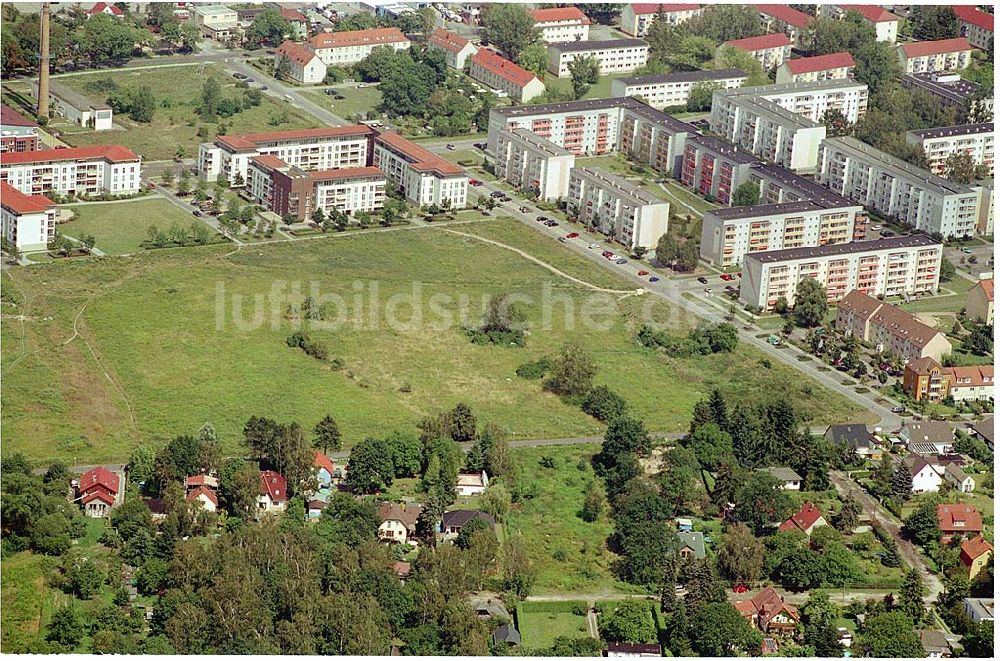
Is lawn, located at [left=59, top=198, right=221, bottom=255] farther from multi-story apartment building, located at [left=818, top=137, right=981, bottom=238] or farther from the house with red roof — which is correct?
multi-story apartment building, located at [left=818, top=137, right=981, bottom=238]

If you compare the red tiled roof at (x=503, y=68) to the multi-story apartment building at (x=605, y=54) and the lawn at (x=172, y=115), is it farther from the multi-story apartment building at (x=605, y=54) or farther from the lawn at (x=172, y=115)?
the lawn at (x=172, y=115)

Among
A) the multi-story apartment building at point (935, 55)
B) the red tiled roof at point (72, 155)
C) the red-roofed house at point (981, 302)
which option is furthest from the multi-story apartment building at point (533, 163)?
the multi-story apartment building at point (935, 55)

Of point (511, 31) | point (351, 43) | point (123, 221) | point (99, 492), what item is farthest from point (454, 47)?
point (99, 492)

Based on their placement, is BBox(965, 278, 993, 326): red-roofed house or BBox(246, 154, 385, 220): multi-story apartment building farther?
BBox(246, 154, 385, 220): multi-story apartment building

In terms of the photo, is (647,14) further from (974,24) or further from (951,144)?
(951,144)

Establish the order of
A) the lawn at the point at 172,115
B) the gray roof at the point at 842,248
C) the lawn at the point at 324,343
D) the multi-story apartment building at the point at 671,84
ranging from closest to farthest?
the lawn at the point at 324,343 < the gray roof at the point at 842,248 < the lawn at the point at 172,115 < the multi-story apartment building at the point at 671,84

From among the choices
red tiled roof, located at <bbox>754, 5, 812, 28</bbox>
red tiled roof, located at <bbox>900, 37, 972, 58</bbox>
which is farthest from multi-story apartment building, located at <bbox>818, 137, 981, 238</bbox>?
red tiled roof, located at <bbox>754, 5, 812, 28</bbox>
